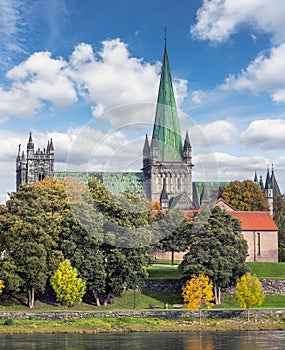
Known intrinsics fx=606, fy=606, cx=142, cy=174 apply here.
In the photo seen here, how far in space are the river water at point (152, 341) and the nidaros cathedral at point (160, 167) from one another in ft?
240

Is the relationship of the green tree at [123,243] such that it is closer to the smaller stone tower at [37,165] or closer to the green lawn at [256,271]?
the green lawn at [256,271]

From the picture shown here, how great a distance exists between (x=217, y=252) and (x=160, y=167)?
65.9 m

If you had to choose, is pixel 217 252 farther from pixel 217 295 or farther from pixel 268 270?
pixel 268 270

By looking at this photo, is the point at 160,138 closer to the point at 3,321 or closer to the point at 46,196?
the point at 46,196

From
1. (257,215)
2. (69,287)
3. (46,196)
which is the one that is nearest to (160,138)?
(257,215)

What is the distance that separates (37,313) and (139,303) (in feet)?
36.3

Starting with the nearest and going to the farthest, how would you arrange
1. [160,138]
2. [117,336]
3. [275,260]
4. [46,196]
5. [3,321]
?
[117,336], [3,321], [46,196], [275,260], [160,138]

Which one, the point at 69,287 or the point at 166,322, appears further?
the point at 69,287

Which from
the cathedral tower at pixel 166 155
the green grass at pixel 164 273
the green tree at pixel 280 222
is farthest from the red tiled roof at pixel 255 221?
the cathedral tower at pixel 166 155

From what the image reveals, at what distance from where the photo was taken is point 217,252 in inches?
2330

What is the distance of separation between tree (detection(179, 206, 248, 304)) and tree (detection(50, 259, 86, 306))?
1053 centimetres

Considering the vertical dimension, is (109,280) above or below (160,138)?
below

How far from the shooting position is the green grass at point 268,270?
6814 cm

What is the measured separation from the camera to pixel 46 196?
2468 inches
